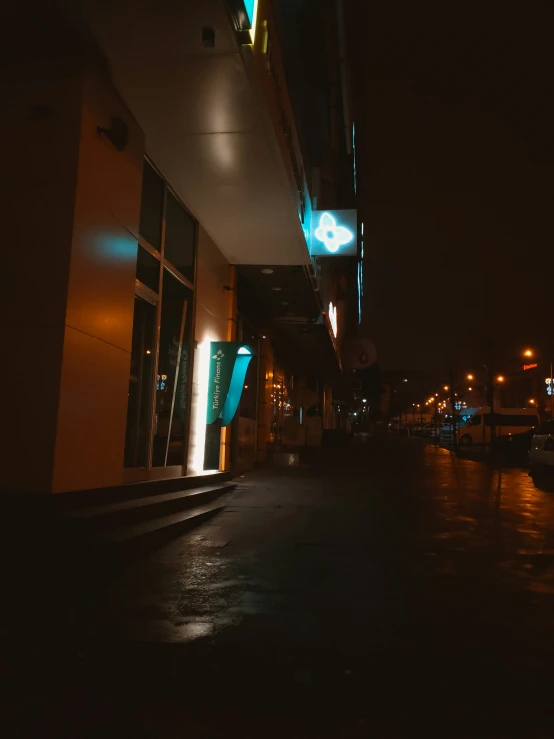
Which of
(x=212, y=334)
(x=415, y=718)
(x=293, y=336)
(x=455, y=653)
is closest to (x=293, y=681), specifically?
(x=415, y=718)

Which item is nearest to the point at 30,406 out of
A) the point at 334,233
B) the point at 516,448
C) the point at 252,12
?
the point at 252,12

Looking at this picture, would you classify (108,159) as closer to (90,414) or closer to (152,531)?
(90,414)

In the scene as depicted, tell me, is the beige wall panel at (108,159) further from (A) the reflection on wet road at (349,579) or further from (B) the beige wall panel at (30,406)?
(A) the reflection on wet road at (349,579)

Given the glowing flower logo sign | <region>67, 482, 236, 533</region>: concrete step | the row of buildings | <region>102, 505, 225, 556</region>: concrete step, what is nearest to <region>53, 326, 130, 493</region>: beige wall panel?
the row of buildings

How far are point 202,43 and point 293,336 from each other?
14.3 metres

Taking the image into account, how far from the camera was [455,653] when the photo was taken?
391cm

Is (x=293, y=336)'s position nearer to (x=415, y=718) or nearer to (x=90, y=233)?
(x=90, y=233)

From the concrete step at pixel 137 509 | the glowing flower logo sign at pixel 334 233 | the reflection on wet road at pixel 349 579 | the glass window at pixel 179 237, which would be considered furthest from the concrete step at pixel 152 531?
the glowing flower logo sign at pixel 334 233

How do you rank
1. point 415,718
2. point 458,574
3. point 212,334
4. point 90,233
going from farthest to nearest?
1. point 212,334
2. point 90,233
3. point 458,574
4. point 415,718

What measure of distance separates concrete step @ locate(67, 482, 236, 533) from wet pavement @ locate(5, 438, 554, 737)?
0.53 metres

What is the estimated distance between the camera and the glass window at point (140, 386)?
8.56m

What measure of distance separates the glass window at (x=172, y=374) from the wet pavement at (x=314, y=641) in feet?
8.59

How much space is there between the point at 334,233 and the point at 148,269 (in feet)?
16.8

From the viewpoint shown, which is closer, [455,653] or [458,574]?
[455,653]
